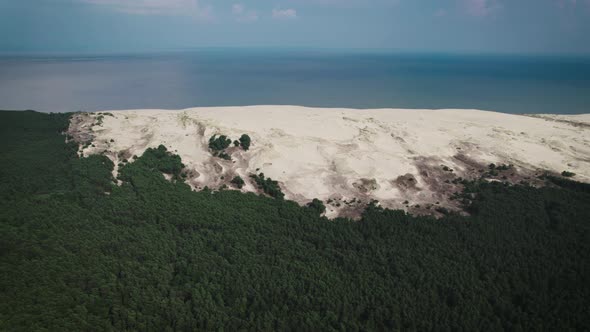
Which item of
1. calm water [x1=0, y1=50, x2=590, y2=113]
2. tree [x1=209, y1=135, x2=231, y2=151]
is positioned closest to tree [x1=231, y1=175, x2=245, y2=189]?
tree [x1=209, y1=135, x2=231, y2=151]

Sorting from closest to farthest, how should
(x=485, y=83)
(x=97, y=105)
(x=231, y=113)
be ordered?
(x=231, y=113)
(x=97, y=105)
(x=485, y=83)

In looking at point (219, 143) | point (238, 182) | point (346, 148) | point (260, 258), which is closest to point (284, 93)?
point (346, 148)

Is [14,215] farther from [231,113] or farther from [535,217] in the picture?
[535,217]

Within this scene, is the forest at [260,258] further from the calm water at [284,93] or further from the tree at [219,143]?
the calm water at [284,93]

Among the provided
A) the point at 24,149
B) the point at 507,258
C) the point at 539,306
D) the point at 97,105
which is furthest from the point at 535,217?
the point at 97,105

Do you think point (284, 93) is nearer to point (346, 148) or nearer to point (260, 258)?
point (346, 148)

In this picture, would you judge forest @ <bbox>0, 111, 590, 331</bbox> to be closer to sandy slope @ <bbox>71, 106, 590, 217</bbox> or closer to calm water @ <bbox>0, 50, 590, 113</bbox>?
sandy slope @ <bbox>71, 106, 590, 217</bbox>
